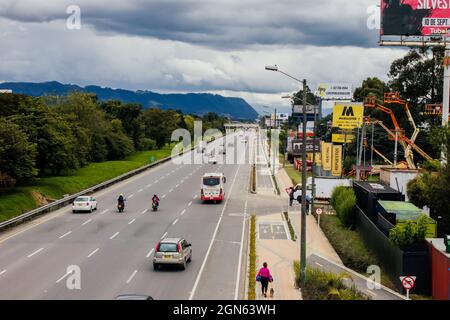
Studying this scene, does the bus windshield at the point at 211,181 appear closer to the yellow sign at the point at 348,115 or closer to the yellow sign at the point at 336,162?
the yellow sign at the point at 348,115

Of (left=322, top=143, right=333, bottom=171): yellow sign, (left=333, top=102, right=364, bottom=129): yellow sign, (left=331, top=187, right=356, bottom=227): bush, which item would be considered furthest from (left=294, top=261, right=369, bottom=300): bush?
(left=322, top=143, right=333, bottom=171): yellow sign

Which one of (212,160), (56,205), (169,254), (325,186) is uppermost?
(325,186)

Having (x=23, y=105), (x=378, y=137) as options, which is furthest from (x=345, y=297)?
(x=378, y=137)

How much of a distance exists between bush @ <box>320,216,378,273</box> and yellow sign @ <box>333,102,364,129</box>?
854 inches

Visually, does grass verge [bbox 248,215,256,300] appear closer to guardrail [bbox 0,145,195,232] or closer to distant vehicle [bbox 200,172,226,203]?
distant vehicle [bbox 200,172,226,203]

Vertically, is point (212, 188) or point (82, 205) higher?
point (212, 188)

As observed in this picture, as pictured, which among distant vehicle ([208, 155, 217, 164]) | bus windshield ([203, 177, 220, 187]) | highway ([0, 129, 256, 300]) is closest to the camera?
highway ([0, 129, 256, 300])

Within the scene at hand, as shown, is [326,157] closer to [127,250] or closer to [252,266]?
[127,250]

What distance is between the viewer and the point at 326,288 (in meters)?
24.9

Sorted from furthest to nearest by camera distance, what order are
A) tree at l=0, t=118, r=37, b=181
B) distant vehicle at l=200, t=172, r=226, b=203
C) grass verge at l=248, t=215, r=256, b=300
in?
distant vehicle at l=200, t=172, r=226, b=203 → tree at l=0, t=118, r=37, b=181 → grass verge at l=248, t=215, r=256, b=300

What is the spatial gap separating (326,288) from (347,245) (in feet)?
34.1

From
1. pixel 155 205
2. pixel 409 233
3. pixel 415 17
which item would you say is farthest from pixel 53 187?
pixel 409 233

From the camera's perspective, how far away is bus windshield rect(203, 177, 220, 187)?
56.3 metres

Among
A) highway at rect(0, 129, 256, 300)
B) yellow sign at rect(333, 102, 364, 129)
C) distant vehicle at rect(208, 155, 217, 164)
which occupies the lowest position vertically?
distant vehicle at rect(208, 155, 217, 164)
